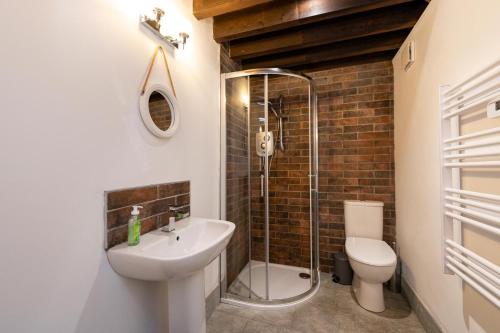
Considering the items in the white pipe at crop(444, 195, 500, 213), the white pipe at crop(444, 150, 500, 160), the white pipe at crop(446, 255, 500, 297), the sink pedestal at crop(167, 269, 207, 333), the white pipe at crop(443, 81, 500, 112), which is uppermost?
the white pipe at crop(443, 81, 500, 112)

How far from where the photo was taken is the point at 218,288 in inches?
75.9

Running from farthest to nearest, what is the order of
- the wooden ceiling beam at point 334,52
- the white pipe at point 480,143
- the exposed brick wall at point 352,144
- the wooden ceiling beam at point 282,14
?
the exposed brick wall at point 352,144 → the wooden ceiling beam at point 334,52 → the wooden ceiling beam at point 282,14 → the white pipe at point 480,143

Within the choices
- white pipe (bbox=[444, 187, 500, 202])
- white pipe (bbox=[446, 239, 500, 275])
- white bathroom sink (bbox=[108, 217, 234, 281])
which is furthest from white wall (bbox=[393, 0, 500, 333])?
white bathroom sink (bbox=[108, 217, 234, 281])

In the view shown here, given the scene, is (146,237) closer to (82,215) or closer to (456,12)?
(82,215)

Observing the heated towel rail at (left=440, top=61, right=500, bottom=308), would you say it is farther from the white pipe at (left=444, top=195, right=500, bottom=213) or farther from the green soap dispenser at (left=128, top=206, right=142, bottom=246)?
the green soap dispenser at (left=128, top=206, right=142, bottom=246)

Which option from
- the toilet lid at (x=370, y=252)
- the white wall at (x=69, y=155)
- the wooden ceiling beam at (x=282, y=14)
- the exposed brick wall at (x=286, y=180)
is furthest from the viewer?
the exposed brick wall at (x=286, y=180)

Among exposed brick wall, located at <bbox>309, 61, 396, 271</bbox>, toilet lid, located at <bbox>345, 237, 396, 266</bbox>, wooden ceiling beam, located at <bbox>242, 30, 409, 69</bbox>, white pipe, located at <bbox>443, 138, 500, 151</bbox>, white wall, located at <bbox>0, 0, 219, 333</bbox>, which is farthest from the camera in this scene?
exposed brick wall, located at <bbox>309, 61, 396, 271</bbox>

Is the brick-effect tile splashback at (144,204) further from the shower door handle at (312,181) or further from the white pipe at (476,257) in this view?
the white pipe at (476,257)

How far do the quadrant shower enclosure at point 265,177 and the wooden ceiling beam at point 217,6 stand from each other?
50cm

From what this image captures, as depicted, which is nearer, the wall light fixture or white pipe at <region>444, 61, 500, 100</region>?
white pipe at <region>444, 61, 500, 100</region>

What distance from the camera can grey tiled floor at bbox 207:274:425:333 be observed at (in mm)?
1612

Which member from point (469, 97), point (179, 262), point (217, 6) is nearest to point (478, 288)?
point (469, 97)

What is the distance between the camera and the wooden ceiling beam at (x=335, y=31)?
171 cm

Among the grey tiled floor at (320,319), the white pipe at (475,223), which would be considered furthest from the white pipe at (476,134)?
the grey tiled floor at (320,319)
